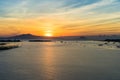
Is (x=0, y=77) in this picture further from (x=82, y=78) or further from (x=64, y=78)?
(x=82, y=78)

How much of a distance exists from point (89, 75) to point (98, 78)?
104 centimetres

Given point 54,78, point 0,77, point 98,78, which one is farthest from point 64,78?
point 0,77

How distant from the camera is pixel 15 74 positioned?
1416cm

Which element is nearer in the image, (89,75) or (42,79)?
(42,79)

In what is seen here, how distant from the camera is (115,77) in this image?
13.1 m

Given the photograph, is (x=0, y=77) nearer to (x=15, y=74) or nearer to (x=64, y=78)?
(x=15, y=74)

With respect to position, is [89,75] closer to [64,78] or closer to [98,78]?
[98,78]

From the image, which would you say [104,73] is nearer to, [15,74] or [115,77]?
[115,77]

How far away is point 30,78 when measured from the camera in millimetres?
12859

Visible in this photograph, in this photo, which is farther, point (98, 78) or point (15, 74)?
point (15, 74)

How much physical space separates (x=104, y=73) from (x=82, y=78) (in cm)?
238

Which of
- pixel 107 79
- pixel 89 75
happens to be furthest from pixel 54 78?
pixel 107 79

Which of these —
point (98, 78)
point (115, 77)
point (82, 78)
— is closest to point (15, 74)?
point (82, 78)

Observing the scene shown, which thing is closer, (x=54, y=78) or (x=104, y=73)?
(x=54, y=78)
